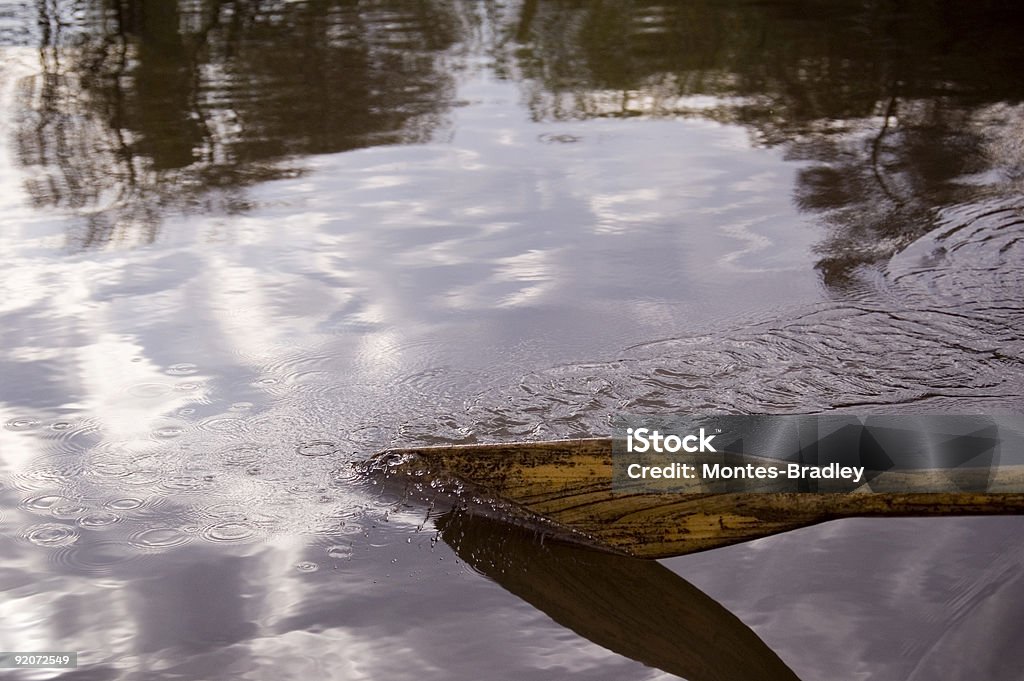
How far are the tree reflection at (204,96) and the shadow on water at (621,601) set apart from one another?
3.87 meters

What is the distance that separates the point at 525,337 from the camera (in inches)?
193

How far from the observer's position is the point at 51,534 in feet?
11.5

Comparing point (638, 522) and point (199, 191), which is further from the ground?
point (199, 191)

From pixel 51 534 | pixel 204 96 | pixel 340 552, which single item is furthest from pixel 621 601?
pixel 204 96

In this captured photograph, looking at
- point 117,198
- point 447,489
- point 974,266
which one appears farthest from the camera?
point 117,198

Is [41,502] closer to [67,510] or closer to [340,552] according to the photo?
[67,510]

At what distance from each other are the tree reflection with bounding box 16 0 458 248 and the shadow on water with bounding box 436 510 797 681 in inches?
152

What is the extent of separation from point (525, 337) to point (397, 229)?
1734 mm

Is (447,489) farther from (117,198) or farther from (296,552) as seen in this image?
(117,198)

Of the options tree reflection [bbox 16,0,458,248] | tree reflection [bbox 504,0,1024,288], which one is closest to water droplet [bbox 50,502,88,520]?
tree reflection [bbox 16,0,458,248]

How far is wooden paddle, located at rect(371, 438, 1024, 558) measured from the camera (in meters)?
2.84

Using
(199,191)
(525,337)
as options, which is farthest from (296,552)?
(199,191)

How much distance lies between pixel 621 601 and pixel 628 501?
0.96ft

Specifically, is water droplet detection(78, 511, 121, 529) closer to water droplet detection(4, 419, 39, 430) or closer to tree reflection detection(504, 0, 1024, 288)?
water droplet detection(4, 419, 39, 430)
